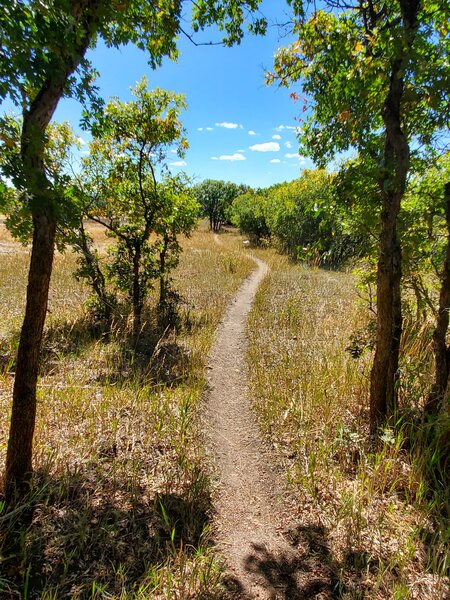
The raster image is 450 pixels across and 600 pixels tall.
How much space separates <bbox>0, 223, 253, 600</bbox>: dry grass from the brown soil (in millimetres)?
196

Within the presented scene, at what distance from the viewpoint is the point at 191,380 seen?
4945 millimetres

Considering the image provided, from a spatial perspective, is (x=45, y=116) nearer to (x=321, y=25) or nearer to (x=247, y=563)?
(x=321, y=25)

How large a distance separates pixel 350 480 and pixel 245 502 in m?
1.11

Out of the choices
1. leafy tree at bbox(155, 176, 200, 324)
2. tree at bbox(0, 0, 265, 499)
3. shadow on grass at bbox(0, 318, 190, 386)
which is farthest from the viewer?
leafy tree at bbox(155, 176, 200, 324)

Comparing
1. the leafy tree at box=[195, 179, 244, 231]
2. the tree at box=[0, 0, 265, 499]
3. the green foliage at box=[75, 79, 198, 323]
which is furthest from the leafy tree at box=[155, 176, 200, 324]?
the leafy tree at box=[195, 179, 244, 231]

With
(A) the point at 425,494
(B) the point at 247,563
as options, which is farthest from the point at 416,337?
(B) the point at 247,563

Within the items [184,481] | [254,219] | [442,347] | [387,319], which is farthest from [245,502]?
[254,219]

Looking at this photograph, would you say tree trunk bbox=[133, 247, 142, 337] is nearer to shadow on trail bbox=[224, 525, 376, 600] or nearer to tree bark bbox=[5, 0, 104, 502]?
tree bark bbox=[5, 0, 104, 502]

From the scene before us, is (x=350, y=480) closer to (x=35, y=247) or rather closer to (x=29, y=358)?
(x=29, y=358)

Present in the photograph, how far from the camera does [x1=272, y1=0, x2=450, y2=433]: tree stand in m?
2.19

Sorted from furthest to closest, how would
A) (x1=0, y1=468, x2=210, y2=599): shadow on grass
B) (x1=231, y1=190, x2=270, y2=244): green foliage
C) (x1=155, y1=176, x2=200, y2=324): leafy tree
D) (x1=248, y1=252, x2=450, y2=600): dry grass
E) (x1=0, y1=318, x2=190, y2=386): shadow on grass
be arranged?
(x1=231, y1=190, x2=270, y2=244): green foliage → (x1=155, y1=176, x2=200, y2=324): leafy tree → (x1=0, y1=318, x2=190, y2=386): shadow on grass → (x1=248, y1=252, x2=450, y2=600): dry grass → (x1=0, y1=468, x2=210, y2=599): shadow on grass

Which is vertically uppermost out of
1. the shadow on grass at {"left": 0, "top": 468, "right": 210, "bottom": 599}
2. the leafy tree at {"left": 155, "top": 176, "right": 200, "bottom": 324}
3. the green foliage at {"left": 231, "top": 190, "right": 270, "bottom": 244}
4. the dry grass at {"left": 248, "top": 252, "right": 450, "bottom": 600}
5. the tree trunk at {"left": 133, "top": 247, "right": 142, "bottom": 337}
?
the green foliage at {"left": 231, "top": 190, "right": 270, "bottom": 244}

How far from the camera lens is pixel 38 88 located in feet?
5.96

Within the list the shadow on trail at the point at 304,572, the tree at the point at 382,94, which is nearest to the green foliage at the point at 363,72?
the tree at the point at 382,94
